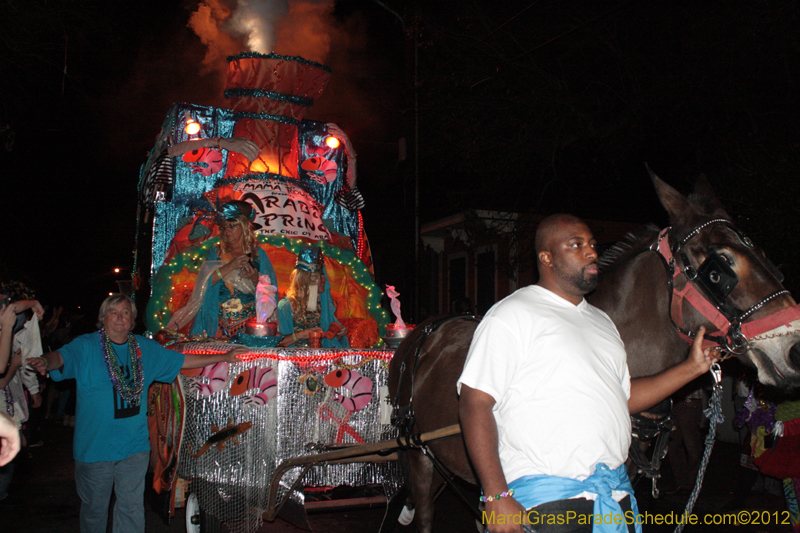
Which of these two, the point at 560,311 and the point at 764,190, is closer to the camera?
the point at 560,311

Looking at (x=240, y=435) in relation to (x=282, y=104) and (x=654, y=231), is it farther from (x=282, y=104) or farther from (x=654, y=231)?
(x=282, y=104)

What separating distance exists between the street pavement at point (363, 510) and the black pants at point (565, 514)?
2.79 metres

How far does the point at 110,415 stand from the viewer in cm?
427

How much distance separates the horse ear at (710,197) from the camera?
3.13 metres

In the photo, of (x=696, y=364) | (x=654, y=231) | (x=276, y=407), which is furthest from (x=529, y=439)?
(x=276, y=407)

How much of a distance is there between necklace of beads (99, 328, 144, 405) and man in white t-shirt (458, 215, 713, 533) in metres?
3.03

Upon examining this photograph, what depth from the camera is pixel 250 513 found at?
15.3 ft

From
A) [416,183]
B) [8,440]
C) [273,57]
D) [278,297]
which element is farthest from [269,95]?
[8,440]

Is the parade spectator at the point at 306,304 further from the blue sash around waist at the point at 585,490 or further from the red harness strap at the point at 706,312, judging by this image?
the blue sash around waist at the point at 585,490

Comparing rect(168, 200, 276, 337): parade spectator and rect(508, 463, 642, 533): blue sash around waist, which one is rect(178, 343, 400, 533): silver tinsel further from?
rect(508, 463, 642, 533): blue sash around waist

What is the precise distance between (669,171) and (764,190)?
5.96 meters

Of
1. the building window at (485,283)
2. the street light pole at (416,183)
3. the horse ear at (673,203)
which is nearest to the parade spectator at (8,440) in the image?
the horse ear at (673,203)

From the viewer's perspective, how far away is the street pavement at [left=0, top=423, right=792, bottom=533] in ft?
20.9

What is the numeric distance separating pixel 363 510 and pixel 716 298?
511cm
